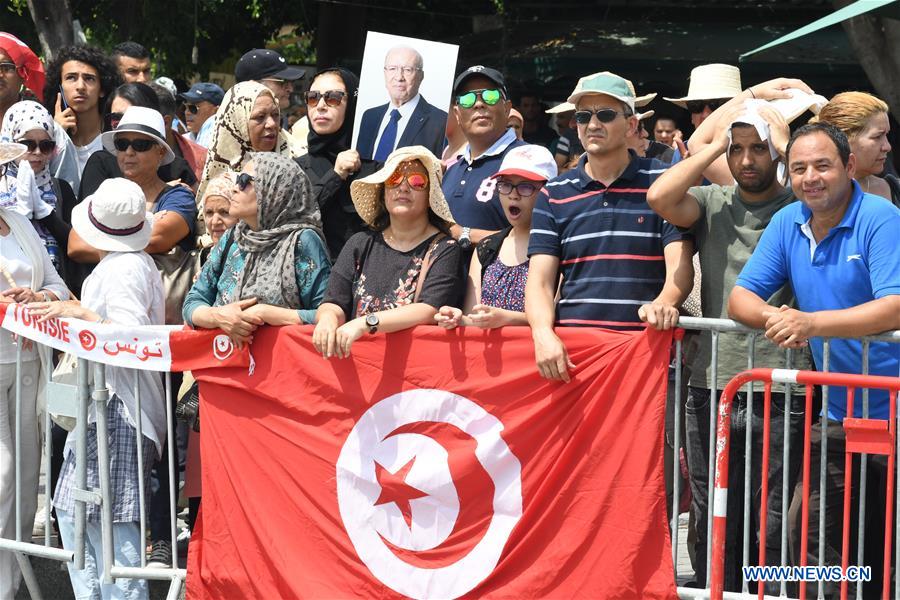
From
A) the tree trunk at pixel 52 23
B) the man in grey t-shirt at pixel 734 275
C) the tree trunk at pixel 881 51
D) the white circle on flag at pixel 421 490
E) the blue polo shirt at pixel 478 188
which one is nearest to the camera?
the man in grey t-shirt at pixel 734 275

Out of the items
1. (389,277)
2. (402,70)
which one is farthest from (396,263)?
(402,70)

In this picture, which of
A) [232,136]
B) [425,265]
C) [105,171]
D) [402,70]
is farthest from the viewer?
[105,171]

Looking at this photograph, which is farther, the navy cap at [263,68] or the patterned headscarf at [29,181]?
the navy cap at [263,68]

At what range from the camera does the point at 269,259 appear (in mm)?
5918

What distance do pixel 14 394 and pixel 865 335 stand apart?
4.08m

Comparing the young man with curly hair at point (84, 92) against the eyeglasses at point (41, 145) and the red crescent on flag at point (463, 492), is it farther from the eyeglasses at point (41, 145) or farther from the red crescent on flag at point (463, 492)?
the red crescent on flag at point (463, 492)

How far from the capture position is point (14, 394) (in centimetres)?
640

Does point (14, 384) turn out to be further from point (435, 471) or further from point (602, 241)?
point (602, 241)

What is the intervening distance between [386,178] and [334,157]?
1368mm

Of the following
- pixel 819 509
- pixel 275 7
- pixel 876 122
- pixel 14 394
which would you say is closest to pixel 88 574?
pixel 14 394

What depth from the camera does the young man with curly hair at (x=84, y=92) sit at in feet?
27.6

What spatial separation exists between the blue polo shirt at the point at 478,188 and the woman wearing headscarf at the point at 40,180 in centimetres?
220

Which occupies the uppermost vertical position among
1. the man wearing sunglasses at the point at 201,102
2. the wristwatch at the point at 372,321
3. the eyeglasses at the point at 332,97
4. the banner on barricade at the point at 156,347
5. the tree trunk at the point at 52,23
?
the tree trunk at the point at 52,23

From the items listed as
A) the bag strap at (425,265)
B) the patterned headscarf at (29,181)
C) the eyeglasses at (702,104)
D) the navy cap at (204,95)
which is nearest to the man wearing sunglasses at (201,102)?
A: the navy cap at (204,95)
